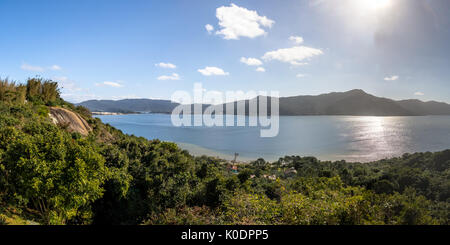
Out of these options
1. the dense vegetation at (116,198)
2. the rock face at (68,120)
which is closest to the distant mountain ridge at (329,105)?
the rock face at (68,120)

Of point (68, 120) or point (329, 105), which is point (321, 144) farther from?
point (329, 105)

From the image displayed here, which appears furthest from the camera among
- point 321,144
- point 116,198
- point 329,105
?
point 329,105

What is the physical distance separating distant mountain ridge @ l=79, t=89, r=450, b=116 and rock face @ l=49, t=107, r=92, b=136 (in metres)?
100.0

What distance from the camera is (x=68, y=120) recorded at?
1359 cm

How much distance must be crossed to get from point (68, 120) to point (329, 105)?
5541 inches

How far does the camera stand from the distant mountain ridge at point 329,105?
4459 inches

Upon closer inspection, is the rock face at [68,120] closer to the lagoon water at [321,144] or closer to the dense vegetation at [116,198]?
the dense vegetation at [116,198]

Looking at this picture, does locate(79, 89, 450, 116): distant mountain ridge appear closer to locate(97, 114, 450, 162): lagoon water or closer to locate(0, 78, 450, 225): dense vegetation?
locate(97, 114, 450, 162): lagoon water

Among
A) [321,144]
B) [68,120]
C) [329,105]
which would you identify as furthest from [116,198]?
[329,105]

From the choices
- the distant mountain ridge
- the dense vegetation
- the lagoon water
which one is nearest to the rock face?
the dense vegetation

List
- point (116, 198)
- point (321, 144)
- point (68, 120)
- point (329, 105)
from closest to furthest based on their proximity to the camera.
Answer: point (116, 198) < point (68, 120) < point (321, 144) < point (329, 105)

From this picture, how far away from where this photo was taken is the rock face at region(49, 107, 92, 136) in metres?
12.9
